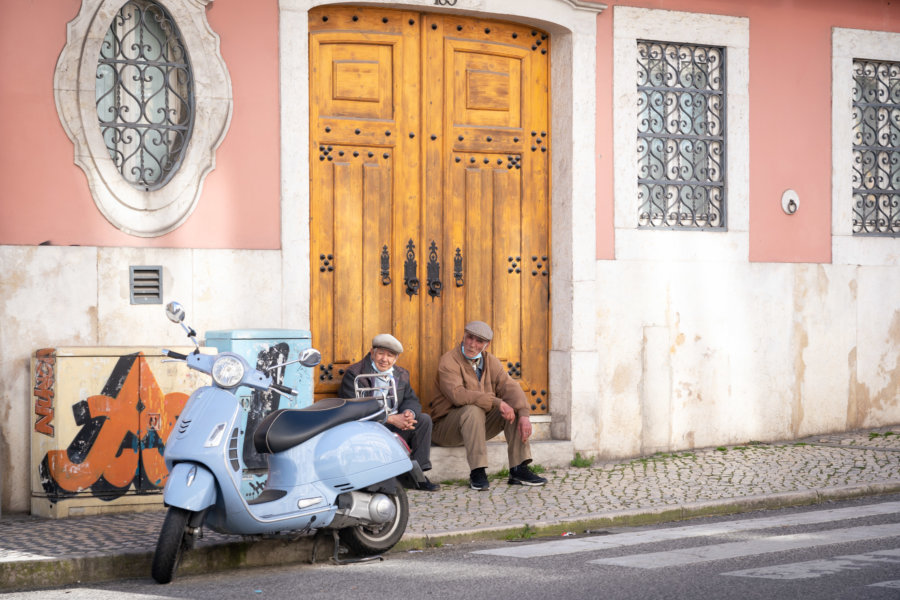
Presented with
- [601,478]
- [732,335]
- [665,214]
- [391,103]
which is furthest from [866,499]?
[391,103]

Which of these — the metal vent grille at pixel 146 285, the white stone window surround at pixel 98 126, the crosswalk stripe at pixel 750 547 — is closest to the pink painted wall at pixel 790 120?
the crosswalk stripe at pixel 750 547

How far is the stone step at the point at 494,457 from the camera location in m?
9.46

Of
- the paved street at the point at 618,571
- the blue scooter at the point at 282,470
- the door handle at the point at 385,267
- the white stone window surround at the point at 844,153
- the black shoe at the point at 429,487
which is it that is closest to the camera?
the paved street at the point at 618,571

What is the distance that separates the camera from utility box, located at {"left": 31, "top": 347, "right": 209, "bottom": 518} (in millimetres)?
7594

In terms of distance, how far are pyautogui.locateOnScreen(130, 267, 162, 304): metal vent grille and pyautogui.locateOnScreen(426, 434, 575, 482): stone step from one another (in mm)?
2522

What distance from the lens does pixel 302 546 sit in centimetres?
675

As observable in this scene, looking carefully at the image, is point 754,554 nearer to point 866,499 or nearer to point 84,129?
point 866,499

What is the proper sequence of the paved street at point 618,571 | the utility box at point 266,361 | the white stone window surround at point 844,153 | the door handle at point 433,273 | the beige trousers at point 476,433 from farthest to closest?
the white stone window surround at point 844,153 → the door handle at point 433,273 → the beige trousers at point 476,433 → the utility box at point 266,361 → the paved street at point 618,571

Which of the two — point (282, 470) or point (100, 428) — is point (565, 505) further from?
point (100, 428)

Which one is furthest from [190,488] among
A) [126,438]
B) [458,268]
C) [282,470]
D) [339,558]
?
[458,268]

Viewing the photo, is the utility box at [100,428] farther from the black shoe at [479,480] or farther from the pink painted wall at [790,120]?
the pink painted wall at [790,120]

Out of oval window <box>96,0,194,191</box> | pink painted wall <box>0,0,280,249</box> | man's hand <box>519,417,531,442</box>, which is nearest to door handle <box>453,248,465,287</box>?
man's hand <box>519,417,531,442</box>

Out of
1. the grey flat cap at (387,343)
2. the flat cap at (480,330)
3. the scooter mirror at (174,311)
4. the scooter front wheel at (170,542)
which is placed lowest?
the scooter front wheel at (170,542)

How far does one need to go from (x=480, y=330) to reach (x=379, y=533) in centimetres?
277
